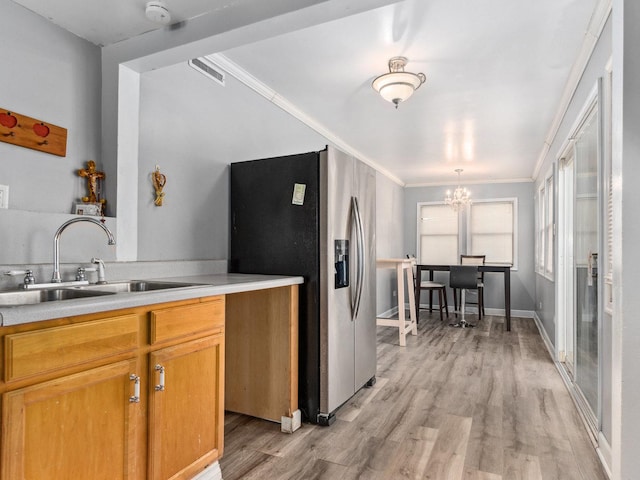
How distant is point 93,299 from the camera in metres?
1.32

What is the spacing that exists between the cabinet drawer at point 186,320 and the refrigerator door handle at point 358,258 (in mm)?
1210

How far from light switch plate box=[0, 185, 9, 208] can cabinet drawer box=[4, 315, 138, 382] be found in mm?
868

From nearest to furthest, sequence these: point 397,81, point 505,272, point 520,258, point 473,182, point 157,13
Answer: point 157,13, point 397,81, point 505,272, point 520,258, point 473,182

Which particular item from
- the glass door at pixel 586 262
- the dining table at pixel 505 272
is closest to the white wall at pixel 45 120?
the glass door at pixel 586 262

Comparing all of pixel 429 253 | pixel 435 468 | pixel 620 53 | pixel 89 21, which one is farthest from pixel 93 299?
pixel 429 253

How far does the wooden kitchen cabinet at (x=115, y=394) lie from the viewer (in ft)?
3.74

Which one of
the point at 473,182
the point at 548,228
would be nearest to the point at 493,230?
the point at 473,182

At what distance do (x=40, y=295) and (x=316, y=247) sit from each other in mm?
→ 1495

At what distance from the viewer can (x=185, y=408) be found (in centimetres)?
171

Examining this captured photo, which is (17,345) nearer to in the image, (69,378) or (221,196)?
(69,378)

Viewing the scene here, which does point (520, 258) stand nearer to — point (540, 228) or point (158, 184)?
point (540, 228)

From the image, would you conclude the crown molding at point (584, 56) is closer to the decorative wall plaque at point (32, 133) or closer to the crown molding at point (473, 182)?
the decorative wall plaque at point (32, 133)

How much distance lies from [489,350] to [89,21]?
473 cm

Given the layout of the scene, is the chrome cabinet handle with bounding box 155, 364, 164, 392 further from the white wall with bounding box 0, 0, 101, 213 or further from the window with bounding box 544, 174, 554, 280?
the window with bounding box 544, 174, 554, 280
